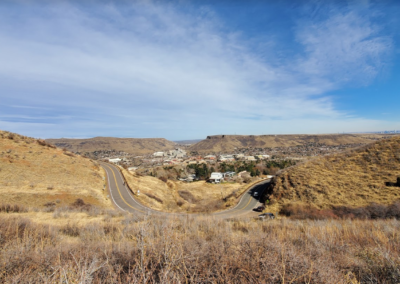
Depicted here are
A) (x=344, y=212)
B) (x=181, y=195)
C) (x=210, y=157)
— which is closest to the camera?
(x=344, y=212)

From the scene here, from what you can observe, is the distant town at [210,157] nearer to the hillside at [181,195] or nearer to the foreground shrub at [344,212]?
the hillside at [181,195]

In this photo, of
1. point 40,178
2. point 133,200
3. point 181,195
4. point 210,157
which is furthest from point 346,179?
point 210,157

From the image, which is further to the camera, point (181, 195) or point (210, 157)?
point (210, 157)

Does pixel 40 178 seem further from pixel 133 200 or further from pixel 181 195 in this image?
pixel 181 195

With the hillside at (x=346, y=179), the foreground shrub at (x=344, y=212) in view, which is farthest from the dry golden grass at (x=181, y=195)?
the foreground shrub at (x=344, y=212)

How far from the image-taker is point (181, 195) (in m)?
39.4

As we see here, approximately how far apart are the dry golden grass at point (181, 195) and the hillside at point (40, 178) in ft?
23.6

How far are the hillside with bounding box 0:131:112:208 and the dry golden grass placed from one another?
283 inches

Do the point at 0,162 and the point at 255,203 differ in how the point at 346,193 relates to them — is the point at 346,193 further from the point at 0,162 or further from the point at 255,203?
the point at 0,162

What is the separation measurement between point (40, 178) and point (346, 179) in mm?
42087

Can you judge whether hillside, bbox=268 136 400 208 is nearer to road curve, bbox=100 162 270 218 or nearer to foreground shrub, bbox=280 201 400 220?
foreground shrub, bbox=280 201 400 220

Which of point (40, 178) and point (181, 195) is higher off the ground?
point (40, 178)

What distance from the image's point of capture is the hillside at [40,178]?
19.0m

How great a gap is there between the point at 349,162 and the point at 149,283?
1421 inches
